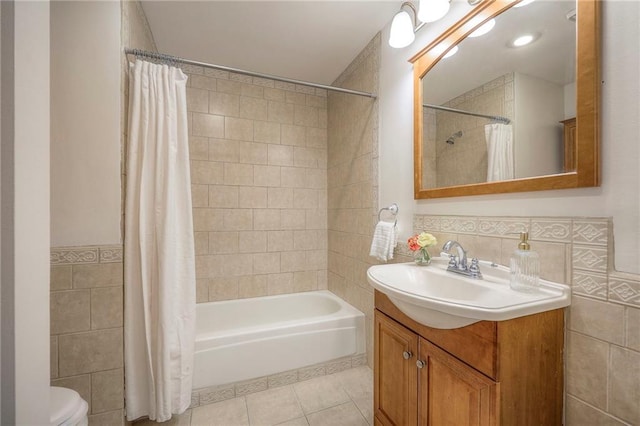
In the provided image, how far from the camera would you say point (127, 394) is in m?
1.38

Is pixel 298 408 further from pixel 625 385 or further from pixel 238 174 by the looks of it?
pixel 238 174

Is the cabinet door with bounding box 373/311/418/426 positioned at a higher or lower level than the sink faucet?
lower

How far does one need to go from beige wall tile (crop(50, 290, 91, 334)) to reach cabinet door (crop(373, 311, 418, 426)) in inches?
57.6

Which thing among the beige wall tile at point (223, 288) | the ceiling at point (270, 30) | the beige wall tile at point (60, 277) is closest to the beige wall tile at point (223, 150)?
the ceiling at point (270, 30)

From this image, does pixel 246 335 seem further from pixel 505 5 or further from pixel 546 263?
pixel 505 5

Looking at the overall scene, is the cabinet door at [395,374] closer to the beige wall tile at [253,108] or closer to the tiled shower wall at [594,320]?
the tiled shower wall at [594,320]

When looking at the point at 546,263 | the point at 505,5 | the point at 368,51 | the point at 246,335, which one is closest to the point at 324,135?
the point at 368,51

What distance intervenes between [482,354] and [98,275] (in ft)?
5.58

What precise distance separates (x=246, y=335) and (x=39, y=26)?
1784 millimetres

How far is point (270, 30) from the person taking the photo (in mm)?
1888

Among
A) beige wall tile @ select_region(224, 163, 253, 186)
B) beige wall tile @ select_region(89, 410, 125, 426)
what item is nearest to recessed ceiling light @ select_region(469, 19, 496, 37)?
beige wall tile @ select_region(224, 163, 253, 186)

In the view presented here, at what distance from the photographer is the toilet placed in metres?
0.94

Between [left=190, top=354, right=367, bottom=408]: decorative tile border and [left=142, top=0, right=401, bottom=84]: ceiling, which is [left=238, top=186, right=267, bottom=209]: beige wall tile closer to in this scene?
[left=142, top=0, right=401, bottom=84]: ceiling

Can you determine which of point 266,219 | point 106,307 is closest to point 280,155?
point 266,219
